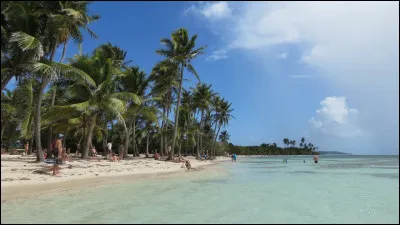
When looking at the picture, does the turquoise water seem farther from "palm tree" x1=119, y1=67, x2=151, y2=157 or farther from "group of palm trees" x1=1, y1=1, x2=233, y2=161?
"palm tree" x1=119, y1=67, x2=151, y2=157

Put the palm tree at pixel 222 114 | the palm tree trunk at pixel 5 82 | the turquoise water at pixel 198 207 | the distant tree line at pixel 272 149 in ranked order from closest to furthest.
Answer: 1. the turquoise water at pixel 198 207
2. the palm tree trunk at pixel 5 82
3. the palm tree at pixel 222 114
4. the distant tree line at pixel 272 149

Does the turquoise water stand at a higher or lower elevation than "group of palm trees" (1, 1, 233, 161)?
lower

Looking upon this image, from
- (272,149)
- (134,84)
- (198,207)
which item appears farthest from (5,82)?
(272,149)

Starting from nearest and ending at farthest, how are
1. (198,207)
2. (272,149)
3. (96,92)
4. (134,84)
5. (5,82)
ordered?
1. (198,207)
2. (5,82)
3. (96,92)
4. (134,84)
5. (272,149)

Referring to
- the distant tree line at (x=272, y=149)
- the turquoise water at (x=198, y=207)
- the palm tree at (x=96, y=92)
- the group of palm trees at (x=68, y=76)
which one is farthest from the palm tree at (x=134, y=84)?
the distant tree line at (x=272, y=149)

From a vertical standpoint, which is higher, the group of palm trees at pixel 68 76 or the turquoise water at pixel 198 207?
the group of palm trees at pixel 68 76

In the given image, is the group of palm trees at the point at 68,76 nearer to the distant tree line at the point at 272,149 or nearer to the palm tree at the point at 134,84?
the palm tree at the point at 134,84

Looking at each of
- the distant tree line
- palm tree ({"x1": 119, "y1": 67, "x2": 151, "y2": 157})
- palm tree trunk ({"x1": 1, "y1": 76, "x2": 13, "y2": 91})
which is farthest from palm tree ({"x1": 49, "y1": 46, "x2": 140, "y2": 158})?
the distant tree line

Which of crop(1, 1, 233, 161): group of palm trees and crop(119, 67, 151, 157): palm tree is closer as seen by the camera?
crop(1, 1, 233, 161): group of palm trees

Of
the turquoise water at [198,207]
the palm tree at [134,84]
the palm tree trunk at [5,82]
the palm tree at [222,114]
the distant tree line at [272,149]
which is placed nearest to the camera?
the turquoise water at [198,207]

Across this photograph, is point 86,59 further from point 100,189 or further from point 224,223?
point 224,223

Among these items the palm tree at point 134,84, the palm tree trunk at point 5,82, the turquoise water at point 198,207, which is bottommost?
the turquoise water at point 198,207

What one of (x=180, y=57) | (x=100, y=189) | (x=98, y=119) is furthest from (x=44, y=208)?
Result: (x=180, y=57)

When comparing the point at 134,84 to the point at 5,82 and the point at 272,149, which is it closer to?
the point at 5,82
